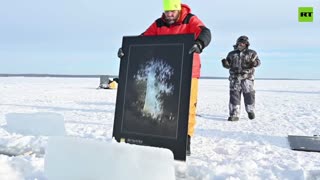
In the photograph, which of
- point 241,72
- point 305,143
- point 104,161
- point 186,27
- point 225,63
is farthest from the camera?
point 225,63

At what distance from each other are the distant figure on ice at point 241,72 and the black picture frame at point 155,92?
407 centimetres

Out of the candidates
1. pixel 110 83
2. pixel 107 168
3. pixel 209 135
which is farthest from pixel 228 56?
pixel 110 83

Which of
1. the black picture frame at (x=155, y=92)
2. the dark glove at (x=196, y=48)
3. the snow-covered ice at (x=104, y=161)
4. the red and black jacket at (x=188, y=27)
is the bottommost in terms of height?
the snow-covered ice at (x=104, y=161)

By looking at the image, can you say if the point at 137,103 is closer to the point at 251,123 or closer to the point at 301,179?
the point at 301,179

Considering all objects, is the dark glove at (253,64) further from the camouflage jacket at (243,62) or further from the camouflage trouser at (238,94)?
the camouflage trouser at (238,94)

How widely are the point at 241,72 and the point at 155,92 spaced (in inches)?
174

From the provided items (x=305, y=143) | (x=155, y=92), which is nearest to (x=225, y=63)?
(x=305, y=143)

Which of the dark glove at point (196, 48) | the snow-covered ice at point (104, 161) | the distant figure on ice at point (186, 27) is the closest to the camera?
the snow-covered ice at point (104, 161)

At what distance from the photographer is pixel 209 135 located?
18.6 ft

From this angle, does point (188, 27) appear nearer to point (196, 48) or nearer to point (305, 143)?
point (196, 48)

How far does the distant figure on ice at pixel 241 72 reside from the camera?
309 inches

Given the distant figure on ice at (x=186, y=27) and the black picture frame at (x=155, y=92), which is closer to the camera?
the black picture frame at (x=155, y=92)

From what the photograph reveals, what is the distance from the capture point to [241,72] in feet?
26.2

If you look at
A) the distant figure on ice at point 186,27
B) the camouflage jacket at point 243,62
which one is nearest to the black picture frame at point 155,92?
the distant figure on ice at point 186,27
